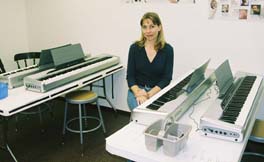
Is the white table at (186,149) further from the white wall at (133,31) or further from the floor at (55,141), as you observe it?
the white wall at (133,31)

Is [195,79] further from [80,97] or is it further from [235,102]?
[80,97]

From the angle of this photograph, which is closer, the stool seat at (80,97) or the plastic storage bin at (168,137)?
the plastic storage bin at (168,137)

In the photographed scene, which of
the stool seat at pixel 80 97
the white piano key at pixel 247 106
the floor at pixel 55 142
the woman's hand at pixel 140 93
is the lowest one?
the floor at pixel 55 142

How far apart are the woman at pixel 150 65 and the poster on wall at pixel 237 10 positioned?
2.02ft

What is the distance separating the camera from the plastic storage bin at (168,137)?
135 centimetres

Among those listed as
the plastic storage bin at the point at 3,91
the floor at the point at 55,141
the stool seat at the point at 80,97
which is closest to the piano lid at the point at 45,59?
the stool seat at the point at 80,97

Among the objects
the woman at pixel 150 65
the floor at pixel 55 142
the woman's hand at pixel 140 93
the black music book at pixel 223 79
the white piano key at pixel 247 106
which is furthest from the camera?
the floor at pixel 55 142

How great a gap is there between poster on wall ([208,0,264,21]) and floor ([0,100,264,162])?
1261 mm

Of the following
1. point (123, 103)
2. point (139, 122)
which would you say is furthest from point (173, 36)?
point (139, 122)

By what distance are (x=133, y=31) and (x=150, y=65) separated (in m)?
0.85

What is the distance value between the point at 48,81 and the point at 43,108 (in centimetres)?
151

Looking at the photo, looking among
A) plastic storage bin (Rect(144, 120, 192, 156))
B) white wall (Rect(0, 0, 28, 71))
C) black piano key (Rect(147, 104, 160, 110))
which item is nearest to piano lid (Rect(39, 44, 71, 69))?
white wall (Rect(0, 0, 28, 71))

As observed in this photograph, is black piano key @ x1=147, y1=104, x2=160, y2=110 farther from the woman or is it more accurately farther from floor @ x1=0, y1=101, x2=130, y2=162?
floor @ x1=0, y1=101, x2=130, y2=162

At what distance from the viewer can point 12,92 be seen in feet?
7.95
